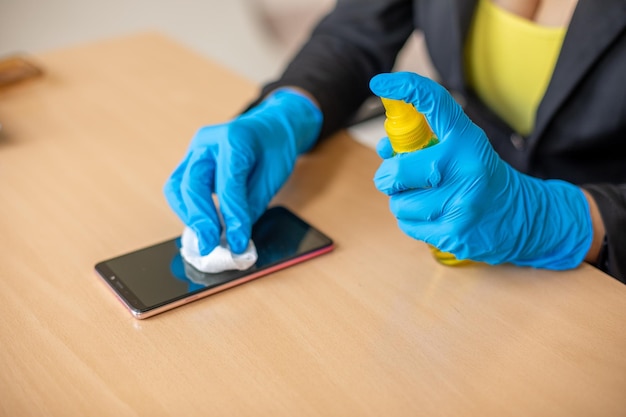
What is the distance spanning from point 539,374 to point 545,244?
192 millimetres

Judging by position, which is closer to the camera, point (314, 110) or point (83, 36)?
point (314, 110)

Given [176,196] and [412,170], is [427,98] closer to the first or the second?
[412,170]

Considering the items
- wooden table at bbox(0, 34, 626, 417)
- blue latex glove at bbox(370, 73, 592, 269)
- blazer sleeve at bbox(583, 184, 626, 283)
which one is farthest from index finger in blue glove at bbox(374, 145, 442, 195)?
blazer sleeve at bbox(583, 184, 626, 283)

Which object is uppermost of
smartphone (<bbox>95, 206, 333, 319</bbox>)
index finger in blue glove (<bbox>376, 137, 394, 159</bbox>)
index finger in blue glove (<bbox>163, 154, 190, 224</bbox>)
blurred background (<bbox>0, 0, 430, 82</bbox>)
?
index finger in blue glove (<bbox>376, 137, 394, 159</bbox>)

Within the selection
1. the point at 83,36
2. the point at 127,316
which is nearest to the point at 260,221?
the point at 127,316

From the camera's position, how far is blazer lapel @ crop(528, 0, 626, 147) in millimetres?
1015

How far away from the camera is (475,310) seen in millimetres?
823

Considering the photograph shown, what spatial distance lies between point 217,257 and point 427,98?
11.7 inches

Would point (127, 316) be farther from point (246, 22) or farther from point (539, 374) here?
point (246, 22)

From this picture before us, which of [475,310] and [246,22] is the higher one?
[475,310]

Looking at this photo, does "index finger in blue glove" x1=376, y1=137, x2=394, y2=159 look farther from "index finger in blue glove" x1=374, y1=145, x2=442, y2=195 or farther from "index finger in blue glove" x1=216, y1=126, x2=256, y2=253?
"index finger in blue glove" x1=216, y1=126, x2=256, y2=253

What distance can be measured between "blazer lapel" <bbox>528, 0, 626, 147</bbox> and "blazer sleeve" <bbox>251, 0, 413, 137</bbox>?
34 cm

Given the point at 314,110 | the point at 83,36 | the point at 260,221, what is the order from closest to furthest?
the point at 260,221 → the point at 314,110 → the point at 83,36

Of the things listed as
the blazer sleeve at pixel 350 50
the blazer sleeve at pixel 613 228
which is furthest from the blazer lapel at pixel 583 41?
the blazer sleeve at pixel 350 50
